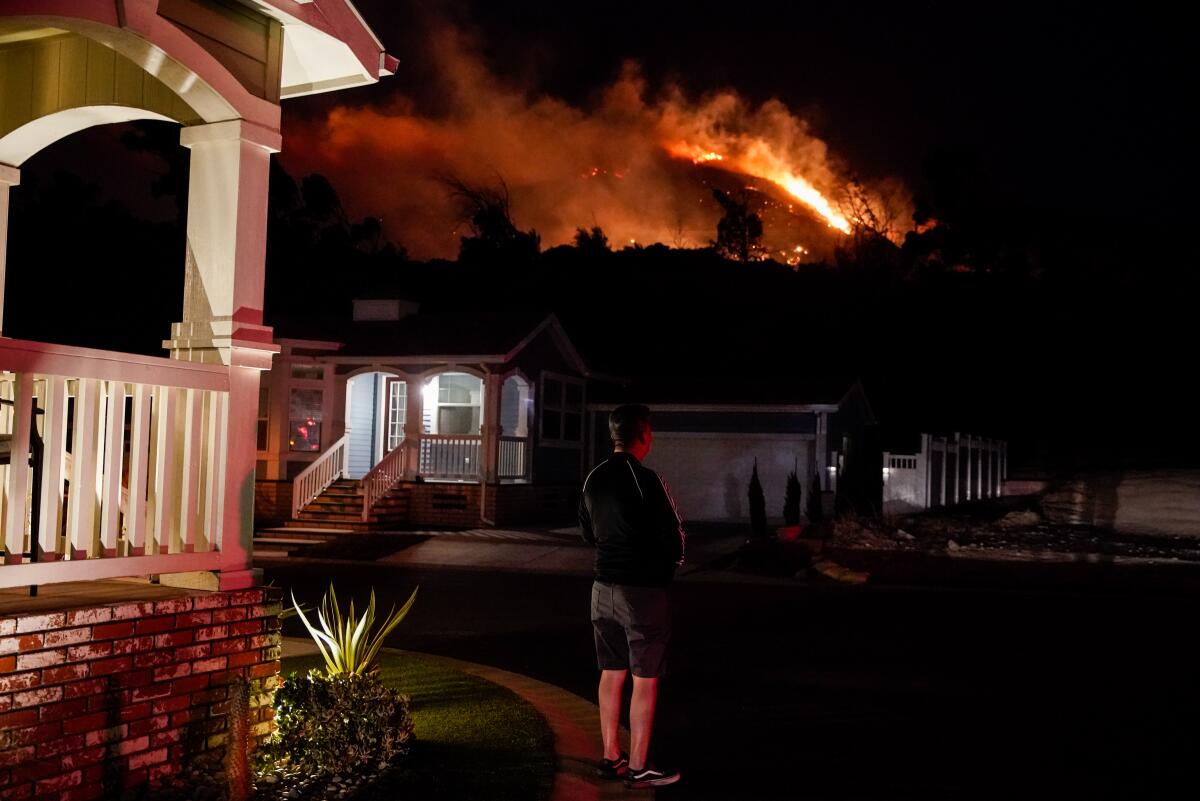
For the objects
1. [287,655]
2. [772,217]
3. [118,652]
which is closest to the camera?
[118,652]

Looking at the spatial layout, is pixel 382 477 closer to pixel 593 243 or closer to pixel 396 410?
pixel 396 410

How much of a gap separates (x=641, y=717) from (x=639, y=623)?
1.64 ft

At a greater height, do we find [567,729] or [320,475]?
[320,475]

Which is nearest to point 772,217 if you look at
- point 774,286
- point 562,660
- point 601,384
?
point 774,286

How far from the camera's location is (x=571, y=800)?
18.8 ft

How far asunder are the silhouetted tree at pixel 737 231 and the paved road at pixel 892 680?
3154 inches

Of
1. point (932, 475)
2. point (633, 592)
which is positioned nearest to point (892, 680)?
point (633, 592)

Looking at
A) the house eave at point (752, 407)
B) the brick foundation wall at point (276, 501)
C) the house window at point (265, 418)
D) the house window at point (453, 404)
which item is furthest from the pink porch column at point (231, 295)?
the house eave at point (752, 407)

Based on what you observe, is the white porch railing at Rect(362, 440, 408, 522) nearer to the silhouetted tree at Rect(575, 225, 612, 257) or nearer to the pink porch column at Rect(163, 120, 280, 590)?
the pink porch column at Rect(163, 120, 280, 590)

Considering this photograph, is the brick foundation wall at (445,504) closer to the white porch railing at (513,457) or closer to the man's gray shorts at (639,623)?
the white porch railing at (513,457)

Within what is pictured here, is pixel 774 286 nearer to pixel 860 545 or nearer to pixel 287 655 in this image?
pixel 860 545

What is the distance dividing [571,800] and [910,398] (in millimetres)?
47025

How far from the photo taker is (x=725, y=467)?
2872cm

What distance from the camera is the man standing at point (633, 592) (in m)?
5.98
